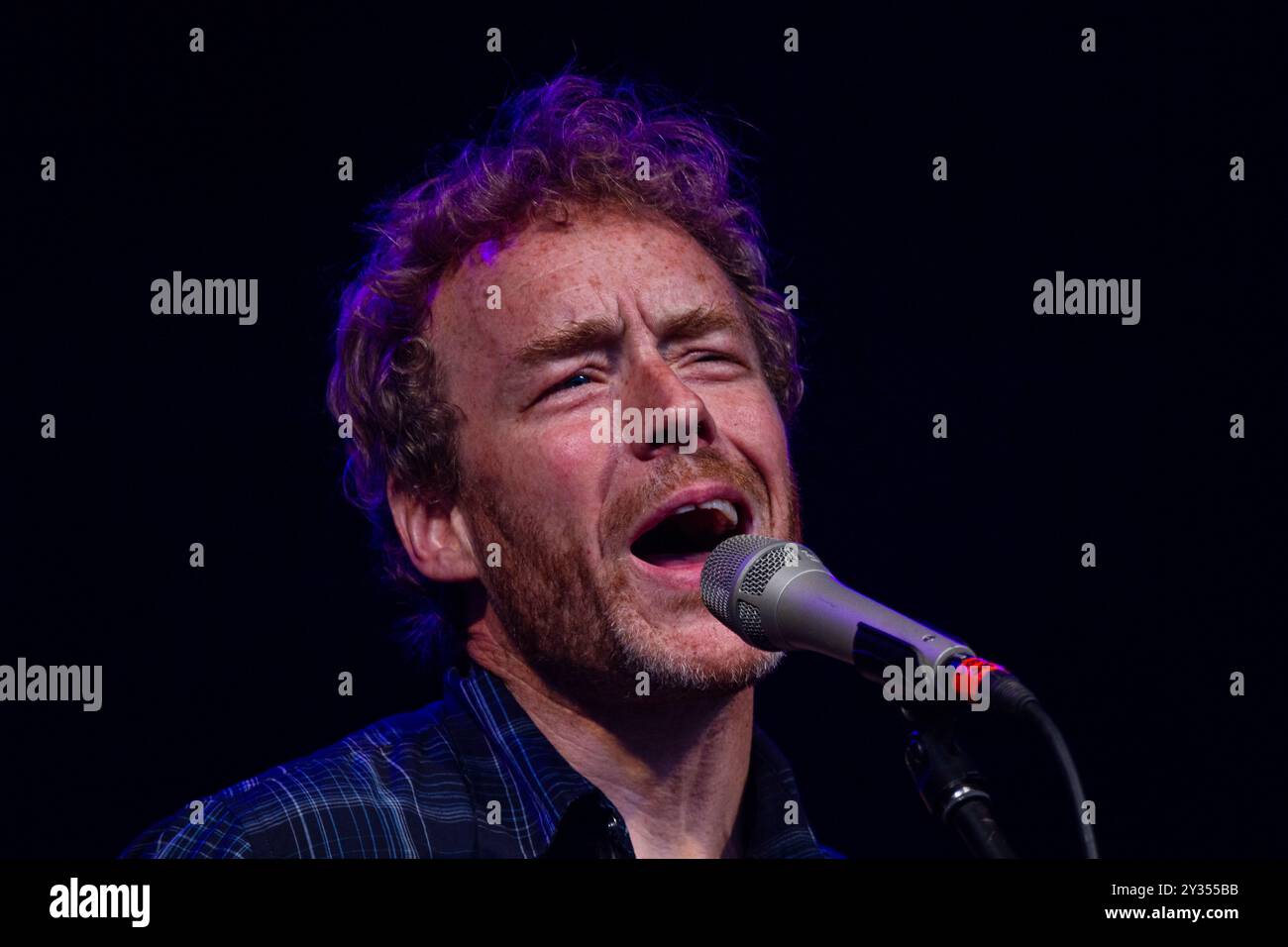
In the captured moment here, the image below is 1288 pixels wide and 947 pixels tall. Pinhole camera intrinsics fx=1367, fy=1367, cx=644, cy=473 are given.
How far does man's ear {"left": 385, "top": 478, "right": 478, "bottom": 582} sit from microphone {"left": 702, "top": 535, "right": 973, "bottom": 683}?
0.77 meters

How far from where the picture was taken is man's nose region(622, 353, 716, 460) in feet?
7.98

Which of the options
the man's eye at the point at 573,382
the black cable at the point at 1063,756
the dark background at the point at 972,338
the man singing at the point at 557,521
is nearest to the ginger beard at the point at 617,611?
the man singing at the point at 557,521

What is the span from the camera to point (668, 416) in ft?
7.98

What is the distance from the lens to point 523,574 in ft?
8.40

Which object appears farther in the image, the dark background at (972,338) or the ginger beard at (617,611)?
the dark background at (972,338)

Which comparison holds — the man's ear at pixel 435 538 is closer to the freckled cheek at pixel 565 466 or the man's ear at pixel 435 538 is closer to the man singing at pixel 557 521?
the man singing at pixel 557 521

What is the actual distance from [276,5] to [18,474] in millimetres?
1192

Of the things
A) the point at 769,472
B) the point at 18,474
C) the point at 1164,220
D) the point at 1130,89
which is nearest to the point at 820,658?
the point at 769,472

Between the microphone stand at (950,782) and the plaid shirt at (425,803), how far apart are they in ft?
3.14

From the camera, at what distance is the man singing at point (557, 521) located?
2.41 metres

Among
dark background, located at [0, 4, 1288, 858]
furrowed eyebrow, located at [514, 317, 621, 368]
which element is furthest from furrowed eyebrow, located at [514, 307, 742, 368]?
dark background, located at [0, 4, 1288, 858]

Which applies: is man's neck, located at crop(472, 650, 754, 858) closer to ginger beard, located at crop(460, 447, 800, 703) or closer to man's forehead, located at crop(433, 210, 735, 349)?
ginger beard, located at crop(460, 447, 800, 703)
